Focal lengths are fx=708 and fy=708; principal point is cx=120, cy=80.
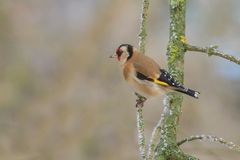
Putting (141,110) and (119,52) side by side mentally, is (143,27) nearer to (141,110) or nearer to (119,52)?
(141,110)

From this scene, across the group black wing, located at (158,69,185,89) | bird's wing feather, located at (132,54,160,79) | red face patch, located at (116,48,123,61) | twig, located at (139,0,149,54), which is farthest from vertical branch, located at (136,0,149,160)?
red face patch, located at (116,48,123,61)

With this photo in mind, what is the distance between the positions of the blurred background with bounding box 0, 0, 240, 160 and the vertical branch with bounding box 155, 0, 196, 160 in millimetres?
3694

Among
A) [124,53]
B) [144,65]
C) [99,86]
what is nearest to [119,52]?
[124,53]

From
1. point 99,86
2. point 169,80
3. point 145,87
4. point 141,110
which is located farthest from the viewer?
point 99,86

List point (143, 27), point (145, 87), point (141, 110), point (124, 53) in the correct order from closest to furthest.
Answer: point (141, 110), point (143, 27), point (145, 87), point (124, 53)

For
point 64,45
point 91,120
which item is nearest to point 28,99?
point 64,45

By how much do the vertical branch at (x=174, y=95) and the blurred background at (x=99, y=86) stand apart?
12.1 ft

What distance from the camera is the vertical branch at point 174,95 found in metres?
2.55

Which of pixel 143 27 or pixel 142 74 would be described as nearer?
pixel 143 27

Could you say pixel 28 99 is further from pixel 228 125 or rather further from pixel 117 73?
pixel 228 125

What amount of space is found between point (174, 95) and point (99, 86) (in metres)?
4.72

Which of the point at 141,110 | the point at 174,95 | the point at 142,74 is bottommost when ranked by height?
the point at 141,110

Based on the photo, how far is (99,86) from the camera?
7.54 m

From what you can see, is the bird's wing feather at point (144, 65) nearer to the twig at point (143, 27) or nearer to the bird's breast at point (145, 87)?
the bird's breast at point (145, 87)
